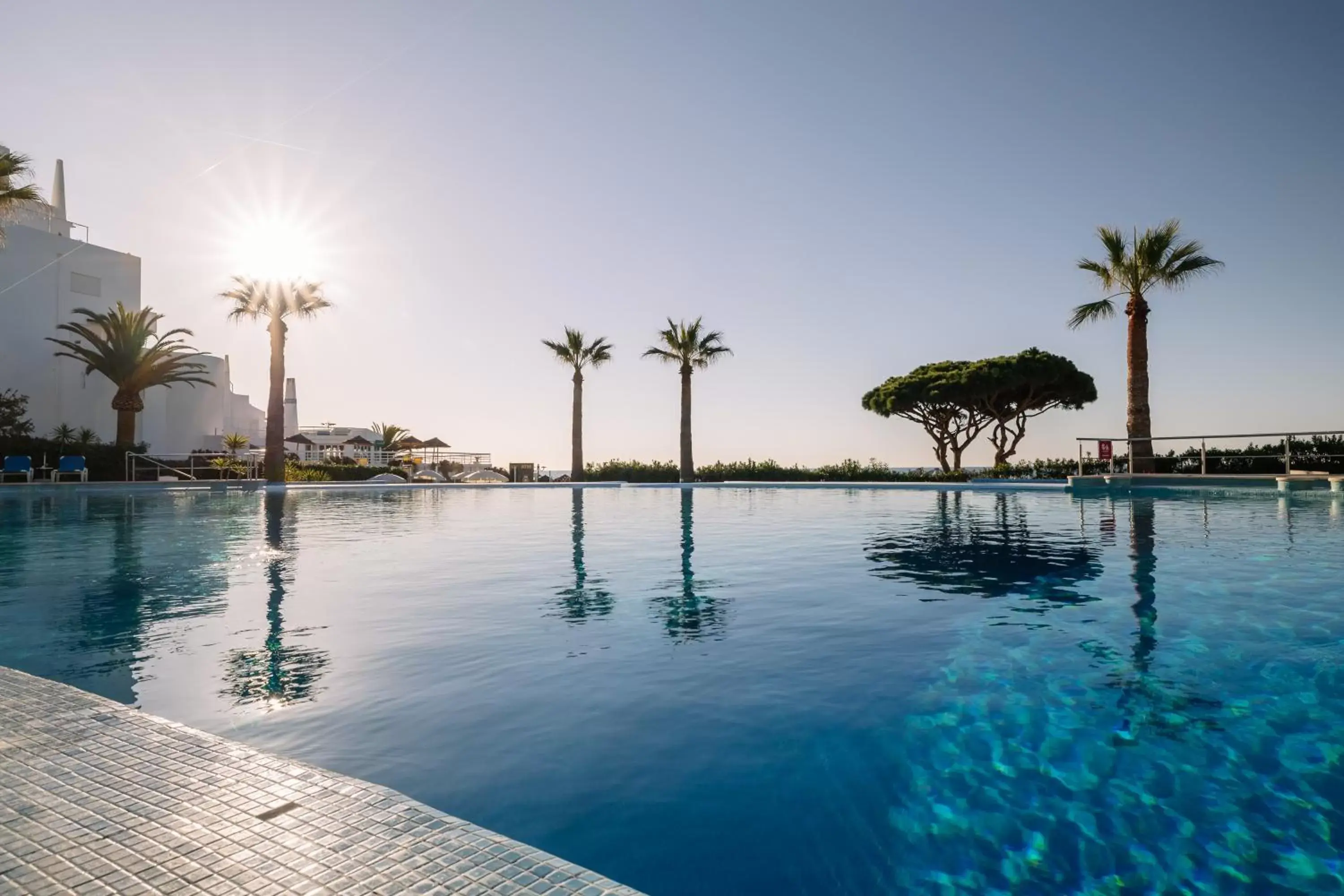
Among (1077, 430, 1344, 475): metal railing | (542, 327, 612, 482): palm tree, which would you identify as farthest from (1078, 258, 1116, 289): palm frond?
(542, 327, 612, 482): palm tree

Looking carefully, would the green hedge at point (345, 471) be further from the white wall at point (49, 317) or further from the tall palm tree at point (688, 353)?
the tall palm tree at point (688, 353)

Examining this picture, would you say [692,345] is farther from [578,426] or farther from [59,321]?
[59,321]

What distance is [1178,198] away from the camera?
2261 centimetres

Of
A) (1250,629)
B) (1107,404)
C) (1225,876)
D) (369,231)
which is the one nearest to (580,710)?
(1225,876)

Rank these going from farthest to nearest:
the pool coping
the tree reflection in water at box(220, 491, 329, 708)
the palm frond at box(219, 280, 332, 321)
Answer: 1. the palm frond at box(219, 280, 332, 321)
2. the pool coping
3. the tree reflection in water at box(220, 491, 329, 708)

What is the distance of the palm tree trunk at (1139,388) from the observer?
23.6 metres

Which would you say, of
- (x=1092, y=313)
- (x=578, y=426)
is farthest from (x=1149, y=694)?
(x=578, y=426)

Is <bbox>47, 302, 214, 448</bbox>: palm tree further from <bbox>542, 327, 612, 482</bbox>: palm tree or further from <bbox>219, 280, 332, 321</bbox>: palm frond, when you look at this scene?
<bbox>542, 327, 612, 482</bbox>: palm tree

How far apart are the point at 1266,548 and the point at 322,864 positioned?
1175cm

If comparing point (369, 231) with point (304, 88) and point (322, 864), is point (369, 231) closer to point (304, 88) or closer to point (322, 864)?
point (304, 88)

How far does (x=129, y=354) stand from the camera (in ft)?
104

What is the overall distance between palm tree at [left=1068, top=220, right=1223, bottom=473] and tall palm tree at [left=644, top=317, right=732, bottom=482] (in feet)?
52.0

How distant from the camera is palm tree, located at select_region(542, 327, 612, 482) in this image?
119ft

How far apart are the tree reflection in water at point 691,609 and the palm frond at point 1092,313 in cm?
2132
